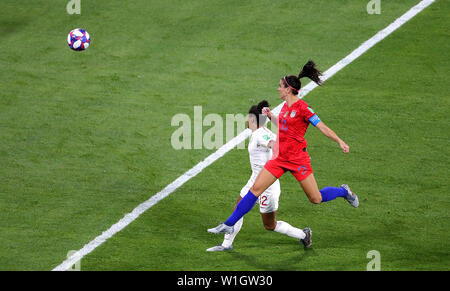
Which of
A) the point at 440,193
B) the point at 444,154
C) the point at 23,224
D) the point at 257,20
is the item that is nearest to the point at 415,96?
the point at 444,154

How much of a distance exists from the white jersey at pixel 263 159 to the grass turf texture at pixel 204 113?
2.59ft

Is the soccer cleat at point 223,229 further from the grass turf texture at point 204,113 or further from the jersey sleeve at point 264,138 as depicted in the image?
the jersey sleeve at point 264,138

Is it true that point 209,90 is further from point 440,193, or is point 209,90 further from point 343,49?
point 440,193

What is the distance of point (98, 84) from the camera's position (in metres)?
16.3

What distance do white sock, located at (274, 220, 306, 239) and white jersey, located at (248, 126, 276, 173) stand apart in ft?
2.87

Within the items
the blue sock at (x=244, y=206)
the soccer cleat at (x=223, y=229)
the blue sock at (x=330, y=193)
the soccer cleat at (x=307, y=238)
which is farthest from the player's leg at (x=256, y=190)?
the soccer cleat at (x=307, y=238)

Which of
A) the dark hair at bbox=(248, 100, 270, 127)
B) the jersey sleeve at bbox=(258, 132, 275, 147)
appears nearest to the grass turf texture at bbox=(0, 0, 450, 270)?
the jersey sleeve at bbox=(258, 132, 275, 147)

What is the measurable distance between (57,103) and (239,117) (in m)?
3.97

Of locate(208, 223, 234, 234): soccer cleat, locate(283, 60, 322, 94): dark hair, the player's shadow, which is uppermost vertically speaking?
locate(283, 60, 322, 94): dark hair

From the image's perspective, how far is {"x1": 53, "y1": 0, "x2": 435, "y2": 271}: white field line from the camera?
34.7ft

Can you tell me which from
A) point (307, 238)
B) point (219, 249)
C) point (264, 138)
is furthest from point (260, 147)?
point (219, 249)

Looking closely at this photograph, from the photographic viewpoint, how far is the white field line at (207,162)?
34.7 ft

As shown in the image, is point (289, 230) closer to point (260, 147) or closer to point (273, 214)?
point (273, 214)

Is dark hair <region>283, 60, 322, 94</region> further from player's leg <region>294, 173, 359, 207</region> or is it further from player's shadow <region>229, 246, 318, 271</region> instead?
player's shadow <region>229, 246, 318, 271</region>
